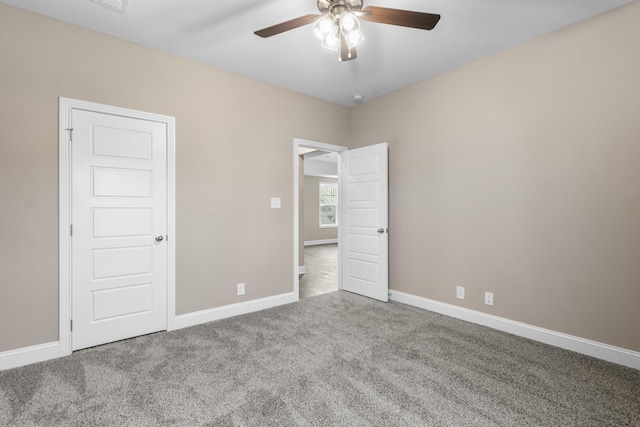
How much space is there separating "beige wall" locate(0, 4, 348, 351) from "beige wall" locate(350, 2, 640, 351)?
1610mm

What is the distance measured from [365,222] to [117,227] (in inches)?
113

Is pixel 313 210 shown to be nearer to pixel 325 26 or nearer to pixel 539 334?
pixel 539 334

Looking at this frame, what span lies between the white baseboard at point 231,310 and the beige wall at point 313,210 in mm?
6113

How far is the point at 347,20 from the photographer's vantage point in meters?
1.85

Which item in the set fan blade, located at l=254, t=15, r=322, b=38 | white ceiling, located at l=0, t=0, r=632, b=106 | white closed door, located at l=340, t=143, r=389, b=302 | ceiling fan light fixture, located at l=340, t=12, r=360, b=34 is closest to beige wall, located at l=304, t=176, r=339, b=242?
white closed door, located at l=340, t=143, r=389, b=302

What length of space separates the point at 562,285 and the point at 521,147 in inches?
51.2

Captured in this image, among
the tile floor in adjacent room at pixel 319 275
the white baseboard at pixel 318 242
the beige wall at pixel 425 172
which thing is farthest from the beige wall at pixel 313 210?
the beige wall at pixel 425 172

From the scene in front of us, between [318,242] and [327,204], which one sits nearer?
[318,242]

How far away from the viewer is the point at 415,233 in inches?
149

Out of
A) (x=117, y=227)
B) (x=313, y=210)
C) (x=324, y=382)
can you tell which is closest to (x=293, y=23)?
(x=117, y=227)

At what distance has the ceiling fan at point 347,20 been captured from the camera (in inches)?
71.1

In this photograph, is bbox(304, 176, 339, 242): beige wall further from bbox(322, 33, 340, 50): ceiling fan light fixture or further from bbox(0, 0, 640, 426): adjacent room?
bbox(322, 33, 340, 50): ceiling fan light fixture

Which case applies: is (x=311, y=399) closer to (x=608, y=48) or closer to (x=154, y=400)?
(x=154, y=400)

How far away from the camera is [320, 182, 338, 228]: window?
1059 cm
